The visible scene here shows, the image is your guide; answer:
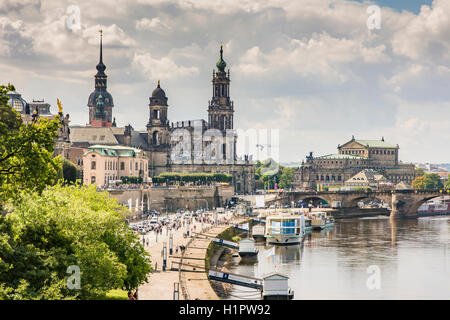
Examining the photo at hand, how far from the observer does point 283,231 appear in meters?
78.8

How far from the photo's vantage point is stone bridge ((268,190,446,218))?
422 feet

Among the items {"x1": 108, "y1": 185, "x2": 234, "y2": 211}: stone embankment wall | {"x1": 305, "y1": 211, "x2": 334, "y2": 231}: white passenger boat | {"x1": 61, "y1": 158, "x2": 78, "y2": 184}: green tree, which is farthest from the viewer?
{"x1": 108, "y1": 185, "x2": 234, "y2": 211}: stone embankment wall

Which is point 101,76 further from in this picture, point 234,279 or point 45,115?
point 234,279

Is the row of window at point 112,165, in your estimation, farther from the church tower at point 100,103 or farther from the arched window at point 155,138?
the church tower at point 100,103

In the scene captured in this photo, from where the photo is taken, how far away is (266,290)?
39906 mm

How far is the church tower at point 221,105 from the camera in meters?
140

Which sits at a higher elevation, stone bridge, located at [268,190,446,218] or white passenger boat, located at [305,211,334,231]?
stone bridge, located at [268,190,446,218]

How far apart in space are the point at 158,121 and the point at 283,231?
2430 inches

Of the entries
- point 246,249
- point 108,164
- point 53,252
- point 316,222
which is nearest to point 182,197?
point 108,164

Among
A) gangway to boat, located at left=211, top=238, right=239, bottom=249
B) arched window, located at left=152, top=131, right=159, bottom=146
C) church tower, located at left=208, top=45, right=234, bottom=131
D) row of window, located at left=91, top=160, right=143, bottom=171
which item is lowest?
gangway to boat, located at left=211, top=238, right=239, bottom=249

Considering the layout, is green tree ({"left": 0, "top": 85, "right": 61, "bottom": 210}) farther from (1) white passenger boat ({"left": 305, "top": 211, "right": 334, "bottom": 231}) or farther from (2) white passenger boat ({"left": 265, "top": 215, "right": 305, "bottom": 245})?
(1) white passenger boat ({"left": 305, "top": 211, "right": 334, "bottom": 231})

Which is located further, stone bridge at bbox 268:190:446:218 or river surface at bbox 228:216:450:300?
stone bridge at bbox 268:190:446:218

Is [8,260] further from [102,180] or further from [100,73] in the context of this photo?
[100,73]

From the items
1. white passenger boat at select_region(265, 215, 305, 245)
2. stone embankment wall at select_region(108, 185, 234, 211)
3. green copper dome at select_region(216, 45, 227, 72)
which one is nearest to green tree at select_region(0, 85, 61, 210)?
white passenger boat at select_region(265, 215, 305, 245)
